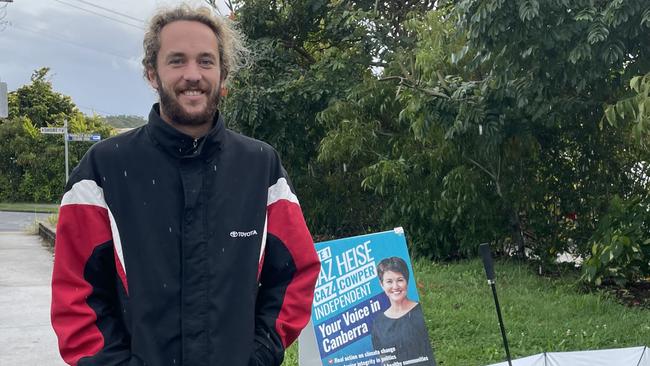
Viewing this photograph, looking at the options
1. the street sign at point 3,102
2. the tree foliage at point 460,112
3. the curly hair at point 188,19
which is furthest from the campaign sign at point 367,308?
the street sign at point 3,102

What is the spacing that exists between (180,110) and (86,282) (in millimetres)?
607

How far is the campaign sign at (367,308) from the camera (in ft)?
14.8

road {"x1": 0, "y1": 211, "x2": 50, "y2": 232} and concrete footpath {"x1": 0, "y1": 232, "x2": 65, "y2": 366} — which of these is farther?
road {"x1": 0, "y1": 211, "x2": 50, "y2": 232}

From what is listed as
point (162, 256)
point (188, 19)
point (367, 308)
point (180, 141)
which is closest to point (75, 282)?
point (162, 256)

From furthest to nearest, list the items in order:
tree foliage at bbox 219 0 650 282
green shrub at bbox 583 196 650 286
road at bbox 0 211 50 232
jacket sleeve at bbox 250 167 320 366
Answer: road at bbox 0 211 50 232 < green shrub at bbox 583 196 650 286 < tree foliage at bbox 219 0 650 282 < jacket sleeve at bbox 250 167 320 366

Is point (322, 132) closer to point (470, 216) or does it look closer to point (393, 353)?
point (470, 216)


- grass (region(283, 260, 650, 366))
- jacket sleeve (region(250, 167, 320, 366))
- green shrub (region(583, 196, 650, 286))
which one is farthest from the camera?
green shrub (region(583, 196, 650, 286))

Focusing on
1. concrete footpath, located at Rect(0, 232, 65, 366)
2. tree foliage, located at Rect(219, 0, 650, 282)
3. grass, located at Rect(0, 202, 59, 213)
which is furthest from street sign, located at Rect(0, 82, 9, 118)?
grass, located at Rect(0, 202, 59, 213)

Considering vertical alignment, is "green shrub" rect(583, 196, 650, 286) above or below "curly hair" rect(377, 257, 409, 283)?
below

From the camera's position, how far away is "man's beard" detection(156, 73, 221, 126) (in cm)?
236

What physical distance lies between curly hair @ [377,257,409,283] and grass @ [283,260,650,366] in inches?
42.8

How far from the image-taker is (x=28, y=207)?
30.8m

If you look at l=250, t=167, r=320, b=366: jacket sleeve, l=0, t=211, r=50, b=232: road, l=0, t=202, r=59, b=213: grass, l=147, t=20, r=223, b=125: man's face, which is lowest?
l=0, t=202, r=59, b=213: grass

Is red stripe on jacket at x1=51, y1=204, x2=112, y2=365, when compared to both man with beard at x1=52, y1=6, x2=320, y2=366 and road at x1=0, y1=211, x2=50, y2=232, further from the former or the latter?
road at x1=0, y1=211, x2=50, y2=232
